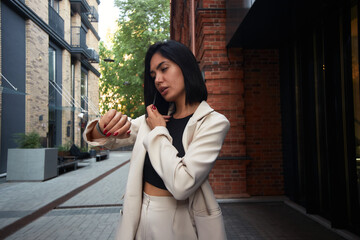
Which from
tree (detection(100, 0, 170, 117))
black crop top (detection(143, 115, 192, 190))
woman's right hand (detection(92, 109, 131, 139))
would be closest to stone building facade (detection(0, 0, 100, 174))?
tree (detection(100, 0, 170, 117))

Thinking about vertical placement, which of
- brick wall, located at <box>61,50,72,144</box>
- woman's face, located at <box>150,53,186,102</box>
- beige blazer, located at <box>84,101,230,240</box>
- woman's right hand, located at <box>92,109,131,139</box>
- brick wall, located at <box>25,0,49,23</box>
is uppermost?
brick wall, located at <box>25,0,49,23</box>

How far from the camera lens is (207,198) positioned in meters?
1.49

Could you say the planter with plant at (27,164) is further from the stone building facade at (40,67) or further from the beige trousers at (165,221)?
the beige trousers at (165,221)

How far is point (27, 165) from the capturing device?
10.5 meters

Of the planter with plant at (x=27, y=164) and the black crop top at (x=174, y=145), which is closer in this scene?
the black crop top at (x=174, y=145)

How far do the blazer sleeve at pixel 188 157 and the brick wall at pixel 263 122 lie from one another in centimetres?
520

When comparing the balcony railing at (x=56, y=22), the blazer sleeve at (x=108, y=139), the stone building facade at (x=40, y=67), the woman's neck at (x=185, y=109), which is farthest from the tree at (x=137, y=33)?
the woman's neck at (x=185, y=109)

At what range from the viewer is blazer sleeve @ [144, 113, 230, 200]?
53.1 inches

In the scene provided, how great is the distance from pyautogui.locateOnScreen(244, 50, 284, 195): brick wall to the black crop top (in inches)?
197

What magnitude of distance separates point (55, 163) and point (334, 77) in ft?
34.0

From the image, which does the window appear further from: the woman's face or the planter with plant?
the planter with plant

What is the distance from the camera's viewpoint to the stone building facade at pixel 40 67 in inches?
501

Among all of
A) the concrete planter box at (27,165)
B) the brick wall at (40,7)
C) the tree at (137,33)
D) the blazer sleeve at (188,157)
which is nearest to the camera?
the blazer sleeve at (188,157)

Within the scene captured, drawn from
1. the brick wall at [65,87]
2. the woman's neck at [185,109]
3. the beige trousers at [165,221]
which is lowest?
the beige trousers at [165,221]
